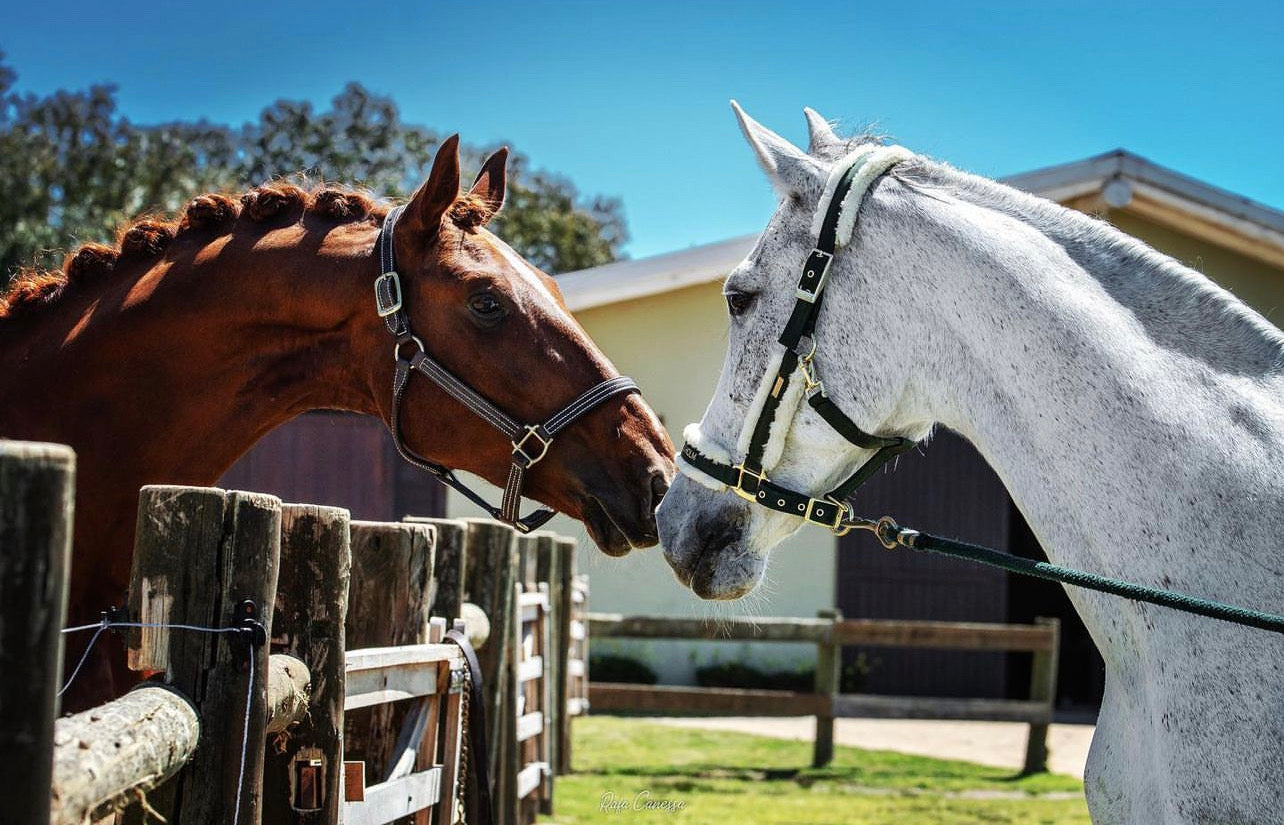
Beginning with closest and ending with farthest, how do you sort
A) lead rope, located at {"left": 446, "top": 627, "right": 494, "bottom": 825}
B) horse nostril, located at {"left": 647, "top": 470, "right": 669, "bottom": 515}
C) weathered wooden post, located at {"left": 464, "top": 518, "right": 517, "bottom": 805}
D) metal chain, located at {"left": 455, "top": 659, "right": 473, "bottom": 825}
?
horse nostril, located at {"left": 647, "top": 470, "right": 669, "bottom": 515}, lead rope, located at {"left": 446, "top": 627, "right": 494, "bottom": 825}, metal chain, located at {"left": 455, "top": 659, "right": 473, "bottom": 825}, weathered wooden post, located at {"left": 464, "top": 518, "right": 517, "bottom": 805}

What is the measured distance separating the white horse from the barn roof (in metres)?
10.6

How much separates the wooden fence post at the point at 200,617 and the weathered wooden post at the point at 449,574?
2.24 metres

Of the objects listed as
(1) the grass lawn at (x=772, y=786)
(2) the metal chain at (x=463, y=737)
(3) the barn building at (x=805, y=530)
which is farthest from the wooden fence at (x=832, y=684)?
(2) the metal chain at (x=463, y=737)

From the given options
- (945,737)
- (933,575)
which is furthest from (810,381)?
(933,575)

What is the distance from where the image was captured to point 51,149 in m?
32.3

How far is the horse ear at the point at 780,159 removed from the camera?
105 inches

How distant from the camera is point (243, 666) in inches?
81.2

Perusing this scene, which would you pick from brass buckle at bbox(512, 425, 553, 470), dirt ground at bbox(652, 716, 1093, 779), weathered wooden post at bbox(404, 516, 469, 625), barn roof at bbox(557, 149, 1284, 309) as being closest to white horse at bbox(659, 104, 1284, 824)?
brass buckle at bbox(512, 425, 553, 470)

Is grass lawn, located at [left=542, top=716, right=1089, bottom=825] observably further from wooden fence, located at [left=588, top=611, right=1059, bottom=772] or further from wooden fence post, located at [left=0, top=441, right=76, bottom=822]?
wooden fence post, located at [left=0, top=441, right=76, bottom=822]

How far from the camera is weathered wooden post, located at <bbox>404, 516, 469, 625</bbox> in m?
4.34

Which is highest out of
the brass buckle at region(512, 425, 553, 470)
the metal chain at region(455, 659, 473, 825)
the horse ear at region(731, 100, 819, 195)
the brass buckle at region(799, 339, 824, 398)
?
the horse ear at region(731, 100, 819, 195)

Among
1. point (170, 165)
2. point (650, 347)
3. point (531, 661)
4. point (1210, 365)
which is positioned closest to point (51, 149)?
point (170, 165)

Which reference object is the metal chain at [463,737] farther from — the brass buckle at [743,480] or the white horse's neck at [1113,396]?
the white horse's neck at [1113,396]

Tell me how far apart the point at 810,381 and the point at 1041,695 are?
976 cm
